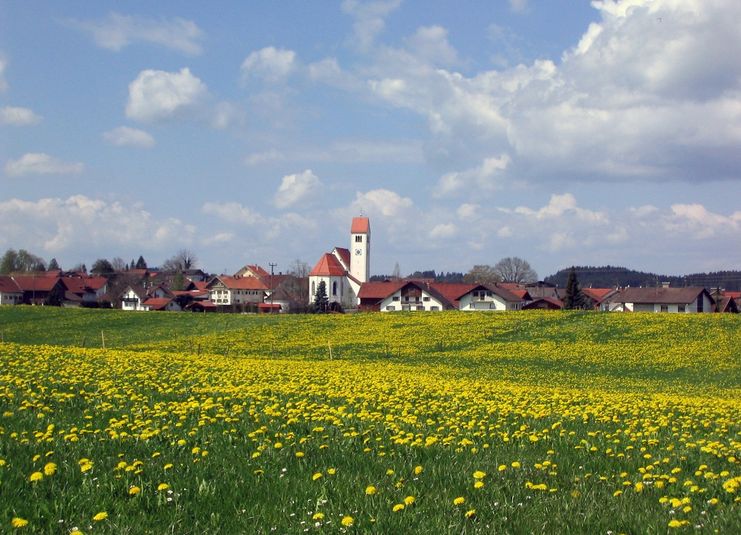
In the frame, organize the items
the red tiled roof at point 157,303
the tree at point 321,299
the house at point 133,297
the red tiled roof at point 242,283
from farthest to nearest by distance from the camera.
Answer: the red tiled roof at point 242,283, the house at point 133,297, the red tiled roof at point 157,303, the tree at point 321,299

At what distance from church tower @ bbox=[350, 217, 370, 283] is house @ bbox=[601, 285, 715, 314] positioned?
214 ft

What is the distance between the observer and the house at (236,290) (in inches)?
6634

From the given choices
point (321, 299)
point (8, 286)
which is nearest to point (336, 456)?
point (321, 299)

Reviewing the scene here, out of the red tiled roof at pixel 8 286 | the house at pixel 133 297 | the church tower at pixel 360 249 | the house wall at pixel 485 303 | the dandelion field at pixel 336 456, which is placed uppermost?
the church tower at pixel 360 249

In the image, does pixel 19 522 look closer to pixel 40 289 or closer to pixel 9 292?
pixel 9 292

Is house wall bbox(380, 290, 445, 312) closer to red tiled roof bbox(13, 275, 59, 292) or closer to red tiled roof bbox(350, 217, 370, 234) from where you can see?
red tiled roof bbox(350, 217, 370, 234)

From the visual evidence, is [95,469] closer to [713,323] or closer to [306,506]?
[306,506]

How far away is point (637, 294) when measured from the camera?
362 ft

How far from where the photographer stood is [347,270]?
166125 millimetres

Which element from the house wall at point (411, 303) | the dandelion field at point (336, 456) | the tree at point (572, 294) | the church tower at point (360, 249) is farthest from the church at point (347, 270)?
the dandelion field at point (336, 456)

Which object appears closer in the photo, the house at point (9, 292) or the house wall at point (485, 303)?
the house wall at point (485, 303)

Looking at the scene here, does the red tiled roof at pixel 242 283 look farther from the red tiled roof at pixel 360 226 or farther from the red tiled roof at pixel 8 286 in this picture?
the red tiled roof at pixel 8 286

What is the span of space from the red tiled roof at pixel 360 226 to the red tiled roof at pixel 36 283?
65495mm

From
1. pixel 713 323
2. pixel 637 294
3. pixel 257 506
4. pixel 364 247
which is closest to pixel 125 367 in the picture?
pixel 257 506
